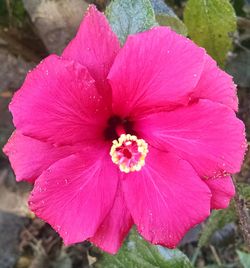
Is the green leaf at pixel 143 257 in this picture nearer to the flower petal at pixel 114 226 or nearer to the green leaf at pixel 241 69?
the flower petal at pixel 114 226

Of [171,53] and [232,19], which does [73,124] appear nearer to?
[171,53]

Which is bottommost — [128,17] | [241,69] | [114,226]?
[241,69]

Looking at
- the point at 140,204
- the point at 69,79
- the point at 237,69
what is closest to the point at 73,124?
the point at 69,79

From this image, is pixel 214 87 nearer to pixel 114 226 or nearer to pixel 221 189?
pixel 221 189

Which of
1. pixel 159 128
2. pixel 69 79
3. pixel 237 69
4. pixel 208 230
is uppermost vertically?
pixel 69 79

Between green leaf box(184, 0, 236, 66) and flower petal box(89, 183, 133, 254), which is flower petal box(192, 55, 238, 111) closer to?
flower petal box(89, 183, 133, 254)

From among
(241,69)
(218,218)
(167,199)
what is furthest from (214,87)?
(241,69)

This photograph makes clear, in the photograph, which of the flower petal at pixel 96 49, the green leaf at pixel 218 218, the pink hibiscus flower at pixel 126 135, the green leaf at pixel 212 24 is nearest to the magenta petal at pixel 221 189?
the pink hibiscus flower at pixel 126 135
